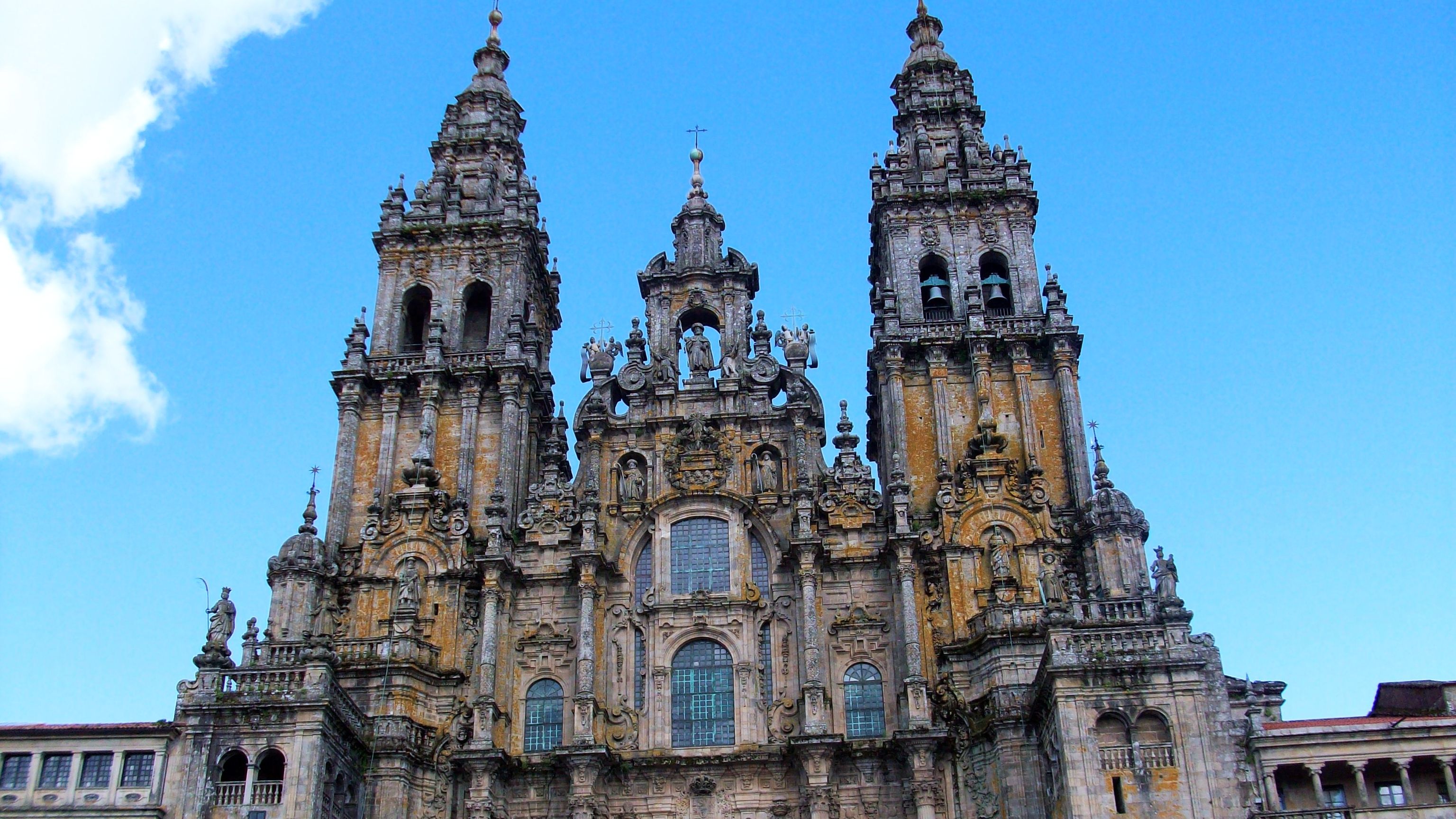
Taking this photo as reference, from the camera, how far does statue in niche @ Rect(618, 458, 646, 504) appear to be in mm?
39250

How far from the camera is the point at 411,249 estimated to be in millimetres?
44375

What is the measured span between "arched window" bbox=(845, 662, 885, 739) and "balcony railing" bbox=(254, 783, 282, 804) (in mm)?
13299

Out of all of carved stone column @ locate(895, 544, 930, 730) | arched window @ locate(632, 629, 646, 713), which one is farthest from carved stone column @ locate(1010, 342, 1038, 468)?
arched window @ locate(632, 629, 646, 713)

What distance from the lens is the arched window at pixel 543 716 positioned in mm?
36125

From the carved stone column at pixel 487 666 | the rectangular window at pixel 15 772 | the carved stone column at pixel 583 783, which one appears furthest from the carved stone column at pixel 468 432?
the rectangular window at pixel 15 772

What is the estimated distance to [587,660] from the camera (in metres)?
35.8

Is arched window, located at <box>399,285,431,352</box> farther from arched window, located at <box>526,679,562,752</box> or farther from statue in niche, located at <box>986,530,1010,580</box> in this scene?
statue in niche, located at <box>986,530,1010,580</box>

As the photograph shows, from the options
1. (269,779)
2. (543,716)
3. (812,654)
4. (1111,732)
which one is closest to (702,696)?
(812,654)

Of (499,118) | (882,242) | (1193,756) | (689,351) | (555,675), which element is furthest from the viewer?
(499,118)

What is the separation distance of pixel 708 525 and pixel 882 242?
11.2 metres

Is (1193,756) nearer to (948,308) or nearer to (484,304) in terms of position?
(948,308)

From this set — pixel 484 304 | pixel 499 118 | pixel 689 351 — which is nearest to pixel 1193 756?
pixel 689 351

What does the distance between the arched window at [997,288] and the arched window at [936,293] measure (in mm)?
1081

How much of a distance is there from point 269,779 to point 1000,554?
17958 mm
